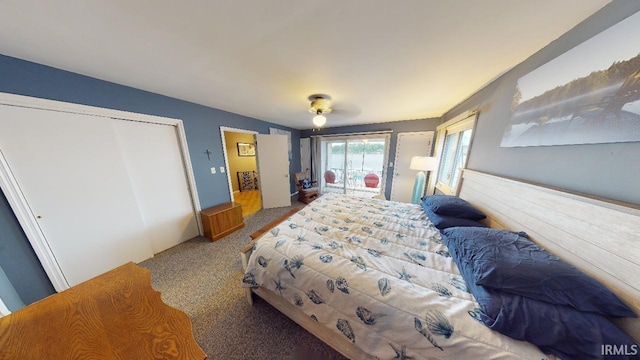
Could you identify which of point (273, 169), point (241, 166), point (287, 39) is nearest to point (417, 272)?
point (287, 39)

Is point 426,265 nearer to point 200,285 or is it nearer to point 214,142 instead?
point 200,285

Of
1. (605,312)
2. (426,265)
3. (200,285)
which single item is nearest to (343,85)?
(426,265)

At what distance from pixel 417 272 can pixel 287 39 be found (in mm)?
1813

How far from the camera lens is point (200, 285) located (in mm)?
1674

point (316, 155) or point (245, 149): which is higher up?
point (245, 149)

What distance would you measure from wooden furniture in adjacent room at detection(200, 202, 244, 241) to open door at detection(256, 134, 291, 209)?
84cm

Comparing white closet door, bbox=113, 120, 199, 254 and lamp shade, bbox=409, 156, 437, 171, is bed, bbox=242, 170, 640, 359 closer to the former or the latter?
lamp shade, bbox=409, 156, 437, 171

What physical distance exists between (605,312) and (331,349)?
141 cm

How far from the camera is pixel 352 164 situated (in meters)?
4.72

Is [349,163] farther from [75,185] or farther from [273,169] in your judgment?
[75,185]

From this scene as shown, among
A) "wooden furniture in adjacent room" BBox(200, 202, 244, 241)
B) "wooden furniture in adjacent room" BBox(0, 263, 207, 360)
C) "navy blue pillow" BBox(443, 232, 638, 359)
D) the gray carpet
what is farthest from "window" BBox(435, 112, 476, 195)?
"wooden furniture in adjacent room" BBox(200, 202, 244, 241)

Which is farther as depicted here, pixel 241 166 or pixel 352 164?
pixel 241 166

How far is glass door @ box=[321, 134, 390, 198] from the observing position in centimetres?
440

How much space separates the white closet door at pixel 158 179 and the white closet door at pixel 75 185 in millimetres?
103
